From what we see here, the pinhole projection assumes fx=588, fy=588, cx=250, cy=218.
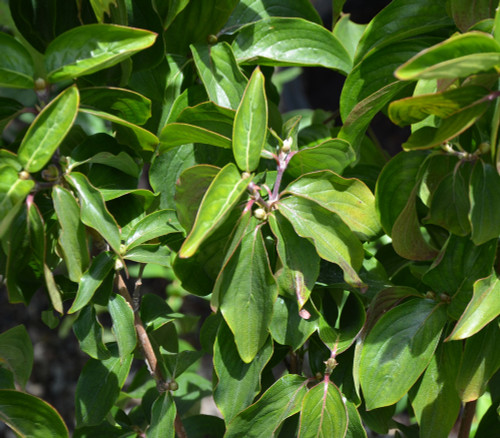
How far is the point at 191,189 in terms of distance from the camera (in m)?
0.53

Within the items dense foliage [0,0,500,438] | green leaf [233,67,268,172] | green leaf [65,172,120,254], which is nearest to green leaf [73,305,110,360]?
dense foliage [0,0,500,438]

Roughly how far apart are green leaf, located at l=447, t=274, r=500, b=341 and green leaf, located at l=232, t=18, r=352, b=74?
0.26m

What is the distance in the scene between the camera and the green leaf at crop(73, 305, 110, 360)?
1.89ft

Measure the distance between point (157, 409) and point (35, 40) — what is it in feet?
1.29

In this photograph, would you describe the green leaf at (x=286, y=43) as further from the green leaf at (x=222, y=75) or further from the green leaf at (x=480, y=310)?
the green leaf at (x=480, y=310)

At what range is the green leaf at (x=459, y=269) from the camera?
55 cm

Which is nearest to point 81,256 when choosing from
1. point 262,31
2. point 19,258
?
point 19,258

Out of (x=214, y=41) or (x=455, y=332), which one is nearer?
(x=455, y=332)

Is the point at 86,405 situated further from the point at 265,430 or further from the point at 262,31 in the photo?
the point at 262,31

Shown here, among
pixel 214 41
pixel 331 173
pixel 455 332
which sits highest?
pixel 214 41

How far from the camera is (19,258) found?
0.53 m

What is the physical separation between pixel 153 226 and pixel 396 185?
0.24 metres

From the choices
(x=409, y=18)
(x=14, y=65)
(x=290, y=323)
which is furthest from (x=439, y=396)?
(x=14, y=65)

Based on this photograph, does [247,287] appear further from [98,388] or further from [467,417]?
[467,417]
